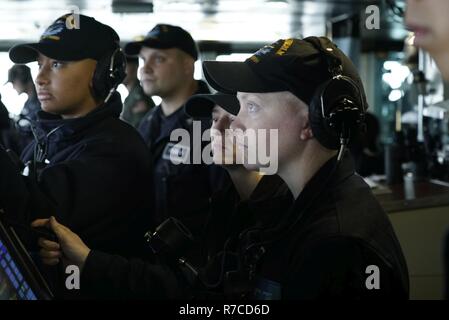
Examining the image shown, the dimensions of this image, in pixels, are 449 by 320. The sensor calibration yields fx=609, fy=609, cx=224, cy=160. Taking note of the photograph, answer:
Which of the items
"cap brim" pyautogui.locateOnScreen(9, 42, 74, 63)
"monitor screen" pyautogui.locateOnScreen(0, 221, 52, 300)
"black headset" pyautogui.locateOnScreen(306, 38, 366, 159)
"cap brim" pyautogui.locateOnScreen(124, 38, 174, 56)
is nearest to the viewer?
"monitor screen" pyautogui.locateOnScreen(0, 221, 52, 300)

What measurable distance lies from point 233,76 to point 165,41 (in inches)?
56.8

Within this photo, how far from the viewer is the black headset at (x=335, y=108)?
0.99m

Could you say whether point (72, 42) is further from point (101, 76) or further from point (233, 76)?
point (233, 76)

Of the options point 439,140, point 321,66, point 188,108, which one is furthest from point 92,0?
point 321,66

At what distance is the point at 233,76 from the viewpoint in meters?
1.09

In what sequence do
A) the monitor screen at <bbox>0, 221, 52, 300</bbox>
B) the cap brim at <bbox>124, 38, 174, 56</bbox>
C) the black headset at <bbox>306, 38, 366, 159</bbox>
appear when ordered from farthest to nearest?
the cap brim at <bbox>124, 38, 174, 56</bbox> < the black headset at <bbox>306, 38, 366, 159</bbox> < the monitor screen at <bbox>0, 221, 52, 300</bbox>

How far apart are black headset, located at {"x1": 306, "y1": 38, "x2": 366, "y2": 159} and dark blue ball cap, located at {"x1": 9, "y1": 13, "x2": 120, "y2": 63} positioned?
0.64 metres

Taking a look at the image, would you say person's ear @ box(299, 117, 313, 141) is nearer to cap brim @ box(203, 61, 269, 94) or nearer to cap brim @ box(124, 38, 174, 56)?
cap brim @ box(203, 61, 269, 94)

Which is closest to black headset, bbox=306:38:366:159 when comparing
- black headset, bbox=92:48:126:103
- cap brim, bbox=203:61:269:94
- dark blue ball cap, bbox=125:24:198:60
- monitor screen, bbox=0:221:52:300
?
cap brim, bbox=203:61:269:94

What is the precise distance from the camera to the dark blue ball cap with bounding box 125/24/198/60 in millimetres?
2467

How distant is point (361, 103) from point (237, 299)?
0.39m

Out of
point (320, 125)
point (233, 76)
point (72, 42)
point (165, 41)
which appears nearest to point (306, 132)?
point (320, 125)

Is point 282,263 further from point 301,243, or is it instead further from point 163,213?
point 163,213

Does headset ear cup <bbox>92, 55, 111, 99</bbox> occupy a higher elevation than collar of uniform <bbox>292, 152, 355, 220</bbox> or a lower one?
higher
